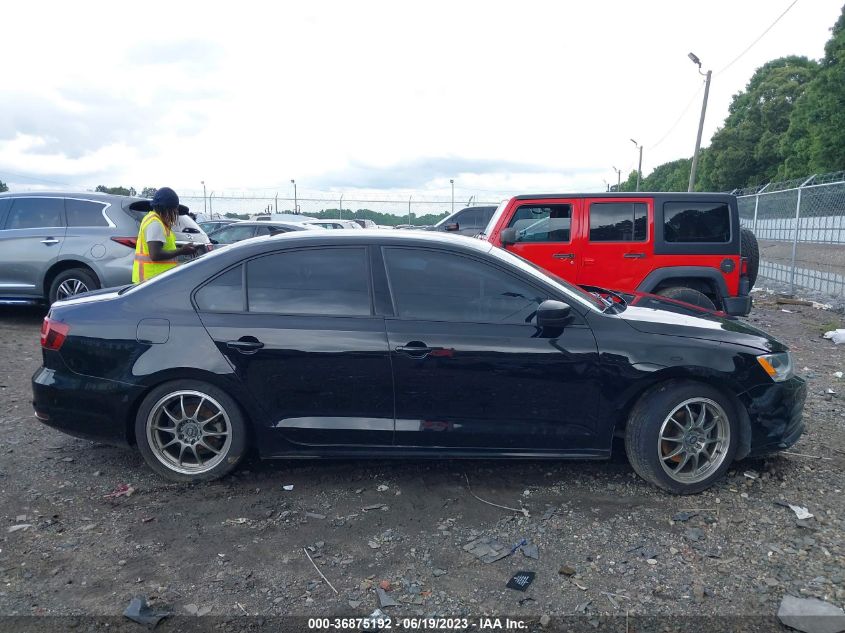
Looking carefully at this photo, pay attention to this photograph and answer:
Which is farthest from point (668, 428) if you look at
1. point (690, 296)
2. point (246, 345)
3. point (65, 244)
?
point (65, 244)

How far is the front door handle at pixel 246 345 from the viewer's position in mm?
3737

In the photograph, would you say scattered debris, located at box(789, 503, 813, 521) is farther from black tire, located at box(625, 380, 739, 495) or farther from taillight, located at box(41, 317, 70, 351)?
taillight, located at box(41, 317, 70, 351)

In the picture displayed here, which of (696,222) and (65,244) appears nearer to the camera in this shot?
(696,222)

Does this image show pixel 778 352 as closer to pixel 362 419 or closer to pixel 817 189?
pixel 362 419

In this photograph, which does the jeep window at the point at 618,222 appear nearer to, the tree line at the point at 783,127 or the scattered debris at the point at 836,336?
the scattered debris at the point at 836,336

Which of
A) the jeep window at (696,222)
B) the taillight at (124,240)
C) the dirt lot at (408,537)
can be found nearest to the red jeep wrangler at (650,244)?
the jeep window at (696,222)

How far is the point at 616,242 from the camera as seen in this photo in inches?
277

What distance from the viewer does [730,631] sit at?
262cm

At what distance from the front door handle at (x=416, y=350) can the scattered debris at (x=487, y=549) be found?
106 cm

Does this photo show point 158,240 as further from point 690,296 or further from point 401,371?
point 690,296

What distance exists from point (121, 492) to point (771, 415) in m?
3.95

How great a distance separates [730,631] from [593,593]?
0.56 meters

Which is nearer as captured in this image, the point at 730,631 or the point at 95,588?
the point at 730,631

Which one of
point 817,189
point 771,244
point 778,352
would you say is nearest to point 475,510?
point 778,352
